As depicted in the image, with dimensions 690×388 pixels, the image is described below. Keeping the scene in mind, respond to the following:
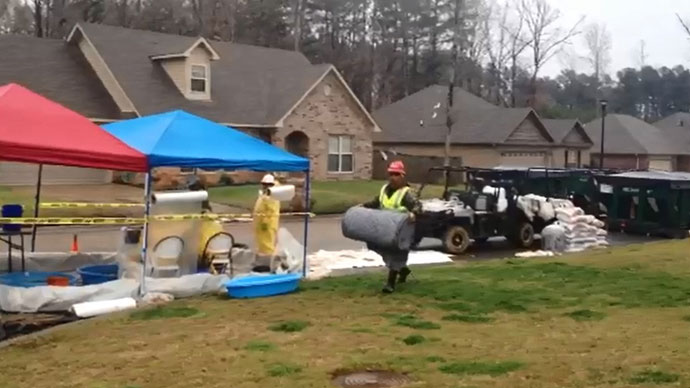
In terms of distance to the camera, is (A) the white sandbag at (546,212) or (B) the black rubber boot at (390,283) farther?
(A) the white sandbag at (546,212)

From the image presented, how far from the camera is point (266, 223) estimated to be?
14.0 metres

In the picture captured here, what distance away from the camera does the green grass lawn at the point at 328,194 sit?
30031 mm

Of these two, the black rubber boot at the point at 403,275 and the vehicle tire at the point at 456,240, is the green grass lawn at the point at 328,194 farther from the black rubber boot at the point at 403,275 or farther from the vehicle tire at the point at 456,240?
the black rubber boot at the point at 403,275

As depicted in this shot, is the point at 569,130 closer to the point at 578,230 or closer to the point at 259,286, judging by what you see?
the point at 578,230

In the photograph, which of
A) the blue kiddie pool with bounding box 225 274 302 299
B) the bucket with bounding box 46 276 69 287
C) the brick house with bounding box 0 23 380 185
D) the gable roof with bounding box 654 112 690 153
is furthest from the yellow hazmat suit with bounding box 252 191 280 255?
the gable roof with bounding box 654 112 690 153

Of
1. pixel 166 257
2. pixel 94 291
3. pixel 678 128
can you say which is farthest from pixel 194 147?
pixel 678 128

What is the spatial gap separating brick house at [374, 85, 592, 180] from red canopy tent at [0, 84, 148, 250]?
112ft

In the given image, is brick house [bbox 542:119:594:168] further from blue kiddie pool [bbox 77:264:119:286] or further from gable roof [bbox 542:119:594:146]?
blue kiddie pool [bbox 77:264:119:286]

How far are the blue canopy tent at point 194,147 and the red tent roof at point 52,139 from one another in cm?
37

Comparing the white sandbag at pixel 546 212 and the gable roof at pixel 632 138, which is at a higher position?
the gable roof at pixel 632 138

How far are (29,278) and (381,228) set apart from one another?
5084 millimetres

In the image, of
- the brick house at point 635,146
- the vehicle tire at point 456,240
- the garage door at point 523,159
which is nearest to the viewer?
the vehicle tire at point 456,240

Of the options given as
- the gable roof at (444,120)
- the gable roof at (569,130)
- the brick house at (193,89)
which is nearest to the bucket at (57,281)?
the brick house at (193,89)

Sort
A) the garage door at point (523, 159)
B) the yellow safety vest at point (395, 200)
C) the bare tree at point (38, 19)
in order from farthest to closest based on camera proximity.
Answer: the bare tree at point (38, 19)
the garage door at point (523, 159)
the yellow safety vest at point (395, 200)
